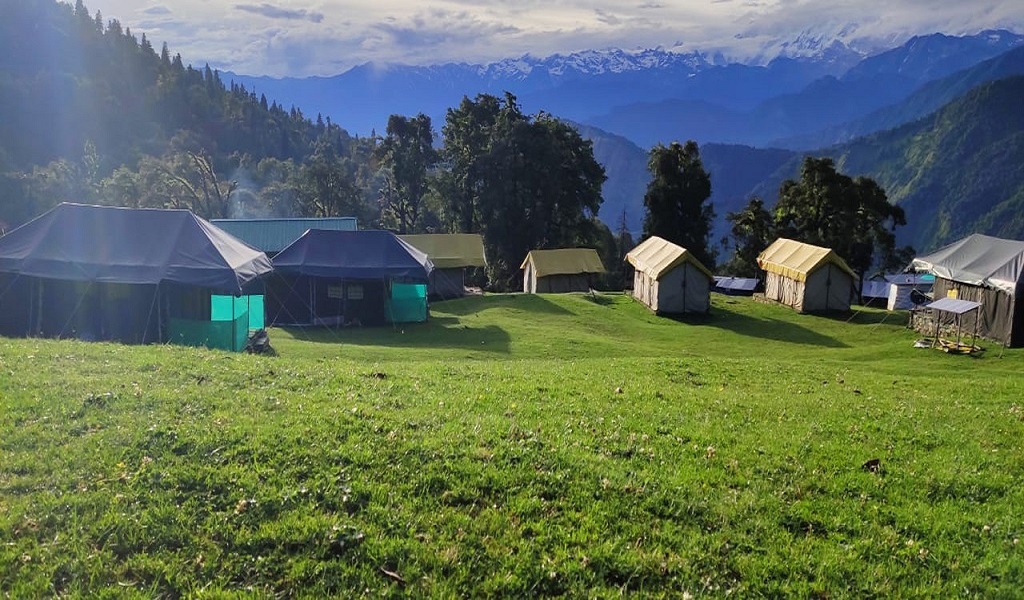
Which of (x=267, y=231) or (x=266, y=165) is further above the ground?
(x=266, y=165)

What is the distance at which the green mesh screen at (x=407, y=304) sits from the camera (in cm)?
3064

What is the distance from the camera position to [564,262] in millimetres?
52062

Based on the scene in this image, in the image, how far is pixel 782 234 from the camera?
57.4 meters

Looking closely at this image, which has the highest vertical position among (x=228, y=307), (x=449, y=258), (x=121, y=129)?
(x=121, y=129)

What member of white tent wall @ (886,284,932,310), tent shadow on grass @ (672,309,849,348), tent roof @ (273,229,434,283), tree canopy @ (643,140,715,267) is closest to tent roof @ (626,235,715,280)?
tent shadow on grass @ (672,309,849,348)

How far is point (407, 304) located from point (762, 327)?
18.7 meters

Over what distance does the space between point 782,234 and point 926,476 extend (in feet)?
177

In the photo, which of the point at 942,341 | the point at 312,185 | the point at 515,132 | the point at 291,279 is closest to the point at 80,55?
the point at 312,185

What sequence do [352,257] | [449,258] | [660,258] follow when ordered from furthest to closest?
1. [449,258]
2. [660,258]
3. [352,257]

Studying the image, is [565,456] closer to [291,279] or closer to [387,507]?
[387,507]

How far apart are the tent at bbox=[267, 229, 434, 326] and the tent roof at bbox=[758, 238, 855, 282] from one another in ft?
76.3

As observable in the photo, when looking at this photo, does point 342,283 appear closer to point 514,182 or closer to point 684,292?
point 684,292

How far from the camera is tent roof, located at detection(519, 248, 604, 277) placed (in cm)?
5116

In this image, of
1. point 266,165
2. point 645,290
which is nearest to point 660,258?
point 645,290
